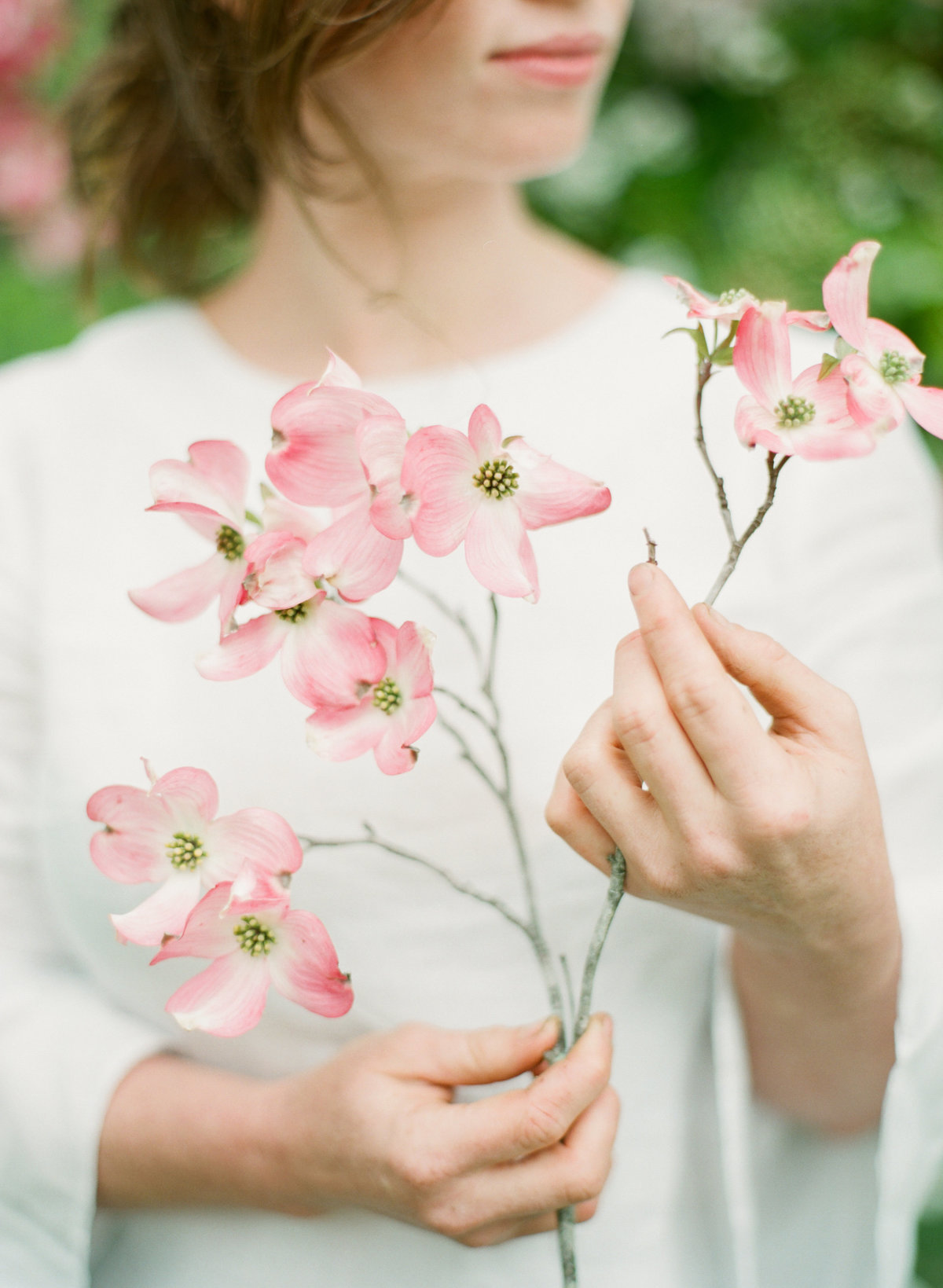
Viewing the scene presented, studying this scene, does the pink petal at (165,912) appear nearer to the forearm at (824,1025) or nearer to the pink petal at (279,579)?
the pink petal at (279,579)

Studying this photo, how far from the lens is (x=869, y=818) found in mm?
430

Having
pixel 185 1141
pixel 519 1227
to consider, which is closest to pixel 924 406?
pixel 519 1227

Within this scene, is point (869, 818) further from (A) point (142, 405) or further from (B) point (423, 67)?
(A) point (142, 405)

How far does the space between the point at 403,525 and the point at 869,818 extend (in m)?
0.23

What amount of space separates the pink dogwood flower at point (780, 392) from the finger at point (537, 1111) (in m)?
0.28

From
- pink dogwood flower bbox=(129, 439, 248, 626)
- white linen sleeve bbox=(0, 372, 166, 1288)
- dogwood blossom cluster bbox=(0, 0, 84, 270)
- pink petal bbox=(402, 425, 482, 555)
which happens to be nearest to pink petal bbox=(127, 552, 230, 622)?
pink dogwood flower bbox=(129, 439, 248, 626)

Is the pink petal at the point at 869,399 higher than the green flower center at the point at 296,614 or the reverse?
higher

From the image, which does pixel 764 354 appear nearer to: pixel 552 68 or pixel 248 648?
pixel 248 648

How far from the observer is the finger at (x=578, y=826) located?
1.45 feet

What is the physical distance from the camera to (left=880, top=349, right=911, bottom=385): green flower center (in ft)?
1.18

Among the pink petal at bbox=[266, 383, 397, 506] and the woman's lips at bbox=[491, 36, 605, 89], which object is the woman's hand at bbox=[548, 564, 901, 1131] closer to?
the pink petal at bbox=[266, 383, 397, 506]

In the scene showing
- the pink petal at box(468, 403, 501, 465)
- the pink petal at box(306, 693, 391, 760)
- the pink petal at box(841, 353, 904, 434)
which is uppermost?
the pink petal at box(841, 353, 904, 434)

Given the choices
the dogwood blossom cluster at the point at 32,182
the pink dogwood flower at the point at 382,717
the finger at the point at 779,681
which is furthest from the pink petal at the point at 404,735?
the dogwood blossom cluster at the point at 32,182

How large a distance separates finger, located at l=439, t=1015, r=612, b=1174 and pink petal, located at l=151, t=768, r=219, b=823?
0.65 ft
